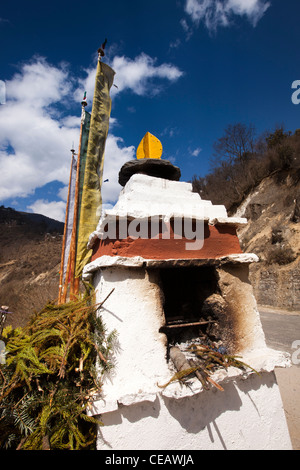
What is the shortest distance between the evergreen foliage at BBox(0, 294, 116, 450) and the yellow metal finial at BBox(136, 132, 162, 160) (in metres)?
2.56

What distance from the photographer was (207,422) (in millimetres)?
2143

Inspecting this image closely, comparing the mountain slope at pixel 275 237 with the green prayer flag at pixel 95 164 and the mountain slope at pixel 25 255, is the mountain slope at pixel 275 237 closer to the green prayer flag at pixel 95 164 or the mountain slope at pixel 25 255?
the green prayer flag at pixel 95 164

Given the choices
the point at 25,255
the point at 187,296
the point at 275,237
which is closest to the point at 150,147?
the point at 187,296

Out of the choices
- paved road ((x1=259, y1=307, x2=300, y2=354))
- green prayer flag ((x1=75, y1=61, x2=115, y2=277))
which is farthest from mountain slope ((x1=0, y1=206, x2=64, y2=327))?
paved road ((x1=259, y1=307, x2=300, y2=354))

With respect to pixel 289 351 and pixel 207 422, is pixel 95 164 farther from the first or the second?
pixel 289 351

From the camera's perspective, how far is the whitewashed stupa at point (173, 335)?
200cm

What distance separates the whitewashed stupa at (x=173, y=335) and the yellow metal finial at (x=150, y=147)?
36.6 inches

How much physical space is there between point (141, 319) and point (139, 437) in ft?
3.15

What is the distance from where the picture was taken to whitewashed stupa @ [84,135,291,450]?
2.00 m

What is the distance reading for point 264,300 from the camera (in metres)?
12.7

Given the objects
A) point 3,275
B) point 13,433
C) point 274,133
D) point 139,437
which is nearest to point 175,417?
point 139,437

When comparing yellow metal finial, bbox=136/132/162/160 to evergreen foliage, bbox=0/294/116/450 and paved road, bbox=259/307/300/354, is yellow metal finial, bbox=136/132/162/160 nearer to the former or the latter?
evergreen foliage, bbox=0/294/116/450

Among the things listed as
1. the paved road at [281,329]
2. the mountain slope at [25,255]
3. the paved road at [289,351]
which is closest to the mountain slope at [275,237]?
the paved road at [289,351]

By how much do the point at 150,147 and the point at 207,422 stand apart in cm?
363
